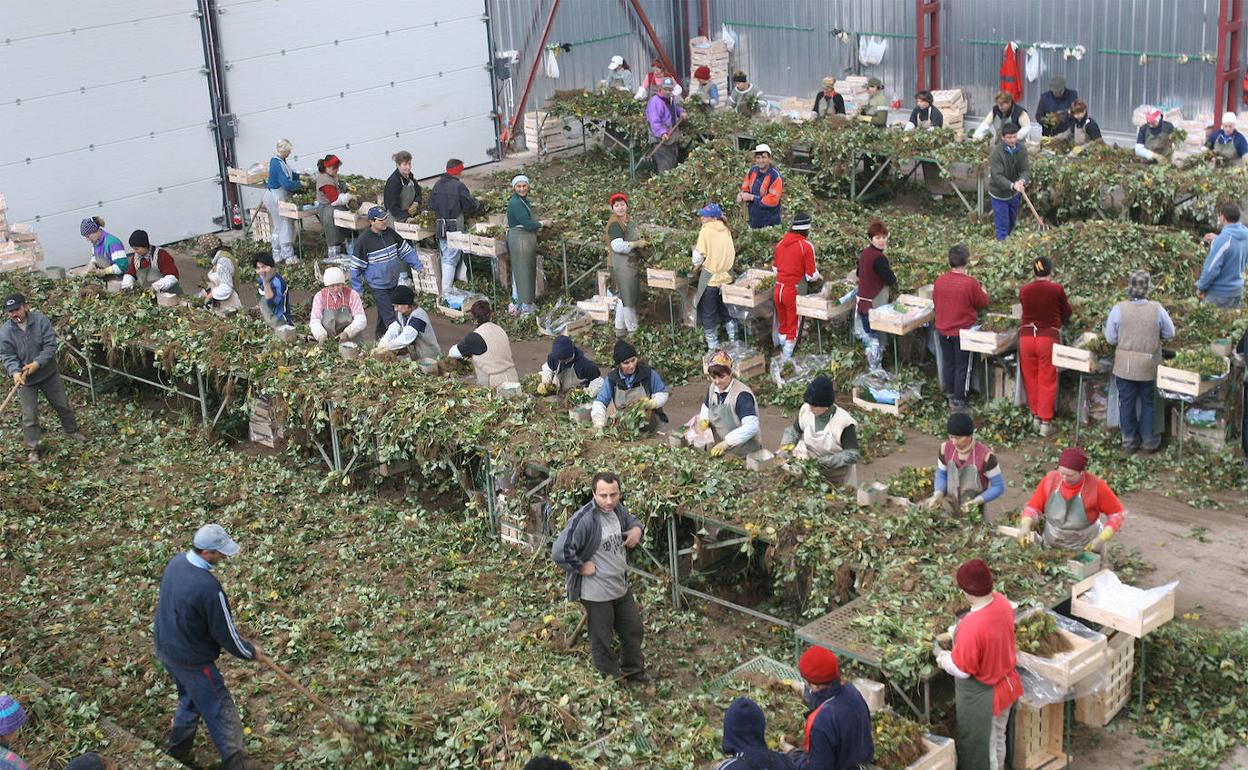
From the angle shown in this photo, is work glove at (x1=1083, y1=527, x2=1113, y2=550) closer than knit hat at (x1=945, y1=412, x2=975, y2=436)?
Yes

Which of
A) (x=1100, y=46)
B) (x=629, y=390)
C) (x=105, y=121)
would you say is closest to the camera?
(x=629, y=390)

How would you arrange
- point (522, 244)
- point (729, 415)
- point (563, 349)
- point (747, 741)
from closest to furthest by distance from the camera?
point (747, 741), point (729, 415), point (563, 349), point (522, 244)

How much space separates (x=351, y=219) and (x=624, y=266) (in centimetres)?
488

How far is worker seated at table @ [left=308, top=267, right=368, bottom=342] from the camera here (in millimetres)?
16375

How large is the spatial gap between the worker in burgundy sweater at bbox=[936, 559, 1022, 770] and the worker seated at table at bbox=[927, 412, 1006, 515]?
7.26 ft

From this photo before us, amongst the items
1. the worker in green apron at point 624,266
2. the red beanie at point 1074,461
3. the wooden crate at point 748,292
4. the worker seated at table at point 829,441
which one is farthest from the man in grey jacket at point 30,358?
the red beanie at point 1074,461

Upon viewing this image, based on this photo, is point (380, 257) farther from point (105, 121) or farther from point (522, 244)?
point (105, 121)

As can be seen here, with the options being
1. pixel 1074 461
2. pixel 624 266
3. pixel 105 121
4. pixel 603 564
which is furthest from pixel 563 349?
pixel 105 121

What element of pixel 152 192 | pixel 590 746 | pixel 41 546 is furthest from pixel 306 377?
pixel 152 192

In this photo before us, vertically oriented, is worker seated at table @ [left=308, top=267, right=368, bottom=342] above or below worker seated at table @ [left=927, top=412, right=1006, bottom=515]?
above

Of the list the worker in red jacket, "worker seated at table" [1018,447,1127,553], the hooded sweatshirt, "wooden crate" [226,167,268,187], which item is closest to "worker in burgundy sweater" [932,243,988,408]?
the worker in red jacket

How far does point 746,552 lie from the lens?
11.6 m

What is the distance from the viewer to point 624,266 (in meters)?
18.4

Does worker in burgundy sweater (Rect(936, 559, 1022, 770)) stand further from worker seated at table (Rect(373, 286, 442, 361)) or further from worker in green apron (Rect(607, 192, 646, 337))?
worker in green apron (Rect(607, 192, 646, 337))
